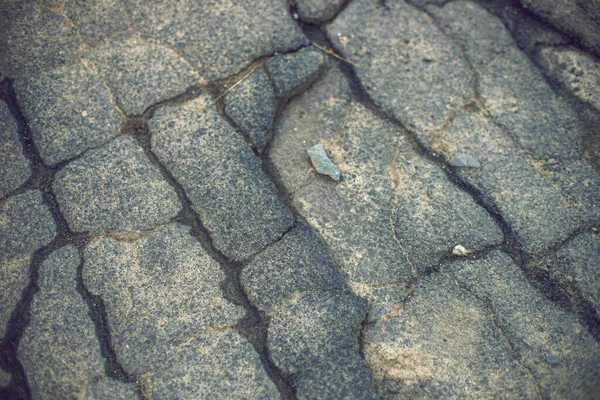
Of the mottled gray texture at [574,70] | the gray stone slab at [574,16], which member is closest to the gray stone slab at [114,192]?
the mottled gray texture at [574,70]

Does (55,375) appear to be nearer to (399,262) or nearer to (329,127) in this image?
(399,262)

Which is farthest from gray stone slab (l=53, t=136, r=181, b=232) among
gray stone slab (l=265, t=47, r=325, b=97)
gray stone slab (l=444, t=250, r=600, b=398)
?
gray stone slab (l=444, t=250, r=600, b=398)

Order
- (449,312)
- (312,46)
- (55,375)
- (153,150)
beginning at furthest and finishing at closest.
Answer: (312,46)
(153,150)
(449,312)
(55,375)

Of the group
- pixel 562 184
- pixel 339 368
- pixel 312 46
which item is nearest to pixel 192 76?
pixel 312 46

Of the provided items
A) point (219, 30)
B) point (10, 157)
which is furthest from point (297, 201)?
point (10, 157)

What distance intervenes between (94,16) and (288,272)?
60.0 inches

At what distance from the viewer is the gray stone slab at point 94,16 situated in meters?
2.08

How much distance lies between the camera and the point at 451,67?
221 cm

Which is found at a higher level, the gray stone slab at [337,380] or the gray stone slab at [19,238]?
the gray stone slab at [19,238]

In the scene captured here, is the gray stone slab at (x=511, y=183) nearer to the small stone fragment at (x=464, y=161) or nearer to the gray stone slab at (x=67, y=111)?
the small stone fragment at (x=464, y=161)

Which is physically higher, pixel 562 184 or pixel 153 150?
pixel 153 150

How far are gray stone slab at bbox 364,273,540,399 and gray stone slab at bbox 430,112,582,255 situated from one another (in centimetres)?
41

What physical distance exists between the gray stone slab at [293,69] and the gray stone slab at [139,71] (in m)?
0.35

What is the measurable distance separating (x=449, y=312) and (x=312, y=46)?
4.44ft
